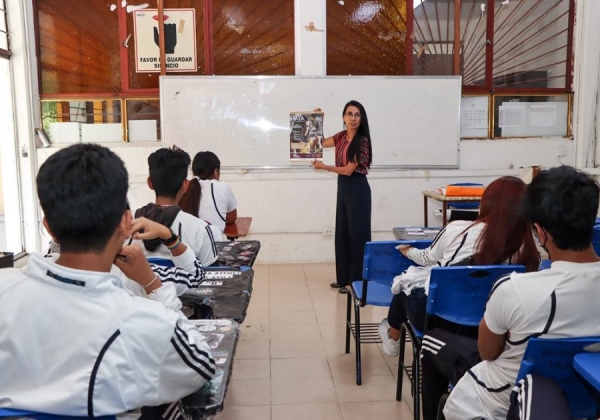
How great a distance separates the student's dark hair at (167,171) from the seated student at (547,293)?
1.33 m

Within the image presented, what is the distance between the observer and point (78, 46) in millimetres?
5645

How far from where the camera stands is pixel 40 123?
5.63m

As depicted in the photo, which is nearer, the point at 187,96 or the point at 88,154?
the point at 88,154

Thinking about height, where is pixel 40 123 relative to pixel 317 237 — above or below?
above

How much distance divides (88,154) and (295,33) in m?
4.83

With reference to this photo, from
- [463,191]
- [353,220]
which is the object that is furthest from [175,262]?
[463,191]

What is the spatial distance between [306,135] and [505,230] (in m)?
3.61

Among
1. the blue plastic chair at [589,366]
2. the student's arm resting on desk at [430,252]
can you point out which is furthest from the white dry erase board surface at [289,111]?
the blue plastic chair at [589,366]

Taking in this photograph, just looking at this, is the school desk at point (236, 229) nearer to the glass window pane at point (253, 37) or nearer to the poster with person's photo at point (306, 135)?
the poster with person's photo at point (306, 135)

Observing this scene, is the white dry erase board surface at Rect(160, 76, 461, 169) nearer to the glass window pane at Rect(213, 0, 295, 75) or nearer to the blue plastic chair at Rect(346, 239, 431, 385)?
the glass window pane at Rect(213, 0, 295, 75)

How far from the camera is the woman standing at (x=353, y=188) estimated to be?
14.6 ft

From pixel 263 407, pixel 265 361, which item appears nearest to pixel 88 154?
pixel 263 407

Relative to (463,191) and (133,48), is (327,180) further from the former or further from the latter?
(133,48)

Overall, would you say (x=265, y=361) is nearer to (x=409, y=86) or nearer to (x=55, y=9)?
(x=409, y=86)
